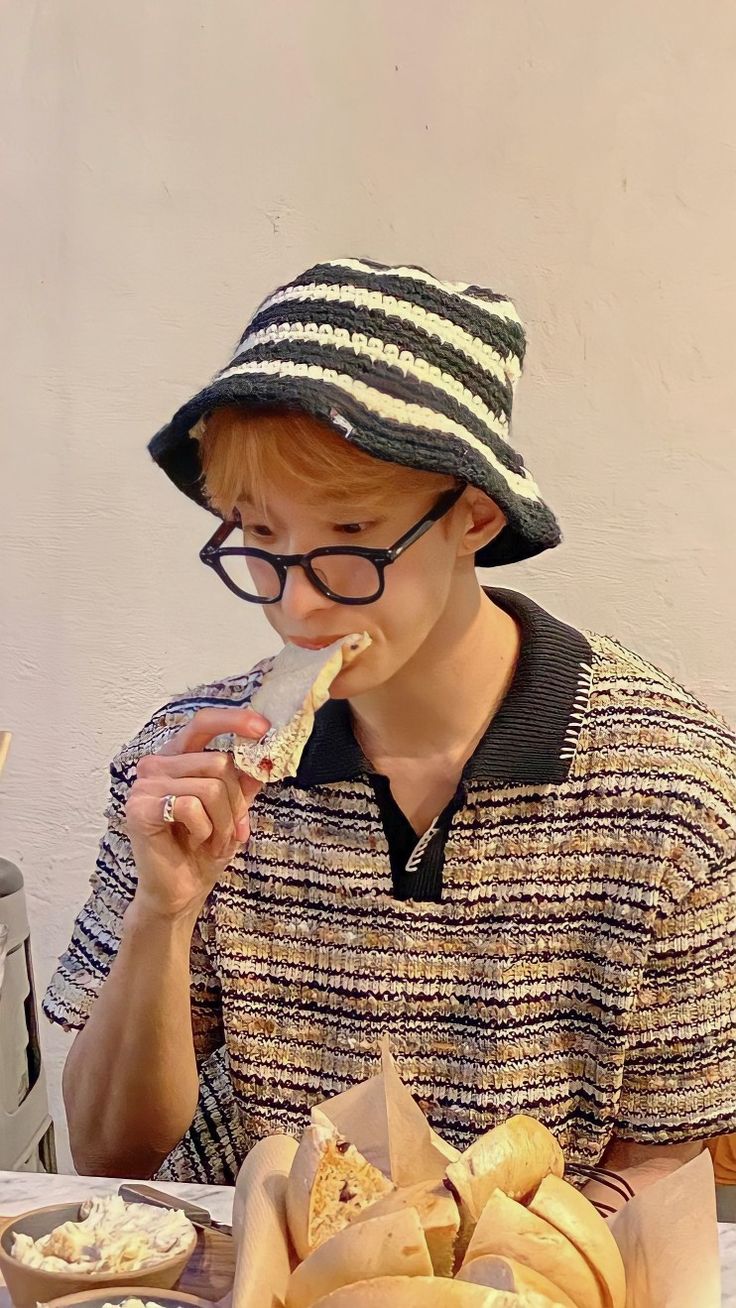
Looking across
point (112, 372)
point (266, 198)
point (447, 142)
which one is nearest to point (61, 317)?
point (112, 372)

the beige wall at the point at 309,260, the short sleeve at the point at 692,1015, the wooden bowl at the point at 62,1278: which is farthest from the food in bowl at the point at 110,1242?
the beige wall at the point at 309,260

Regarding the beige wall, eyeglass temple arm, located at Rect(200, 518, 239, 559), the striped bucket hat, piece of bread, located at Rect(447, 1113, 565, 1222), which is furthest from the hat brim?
the beige wall

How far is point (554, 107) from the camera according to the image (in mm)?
2035

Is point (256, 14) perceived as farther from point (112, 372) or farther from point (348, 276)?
point (348, 276)

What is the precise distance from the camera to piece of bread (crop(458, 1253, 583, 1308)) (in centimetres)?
57

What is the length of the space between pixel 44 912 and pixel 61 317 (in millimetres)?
1212

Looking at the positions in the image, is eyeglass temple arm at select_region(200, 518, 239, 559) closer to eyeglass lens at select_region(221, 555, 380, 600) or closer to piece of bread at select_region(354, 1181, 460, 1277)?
eyeglass lens at select_region(221, 555, 380, 600)

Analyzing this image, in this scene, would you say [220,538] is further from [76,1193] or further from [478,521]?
[76,1193]

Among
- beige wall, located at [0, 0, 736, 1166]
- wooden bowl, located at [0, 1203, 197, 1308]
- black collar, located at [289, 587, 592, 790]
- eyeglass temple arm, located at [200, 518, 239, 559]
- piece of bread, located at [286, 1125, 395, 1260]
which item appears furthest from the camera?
beige wall, located at [0, 0, 736, 1166]

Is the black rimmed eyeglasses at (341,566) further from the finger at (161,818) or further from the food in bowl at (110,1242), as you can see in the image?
the food in bowl at (110,1242)

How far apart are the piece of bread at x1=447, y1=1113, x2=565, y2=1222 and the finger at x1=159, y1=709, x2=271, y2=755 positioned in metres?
0.49

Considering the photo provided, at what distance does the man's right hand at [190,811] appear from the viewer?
3.58 ft

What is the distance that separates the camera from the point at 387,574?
1.11 m

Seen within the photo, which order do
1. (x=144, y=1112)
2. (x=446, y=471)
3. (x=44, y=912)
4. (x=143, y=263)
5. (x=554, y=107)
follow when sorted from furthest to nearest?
1. (x=44, y=912)
2. (x=143, y=263)
3. (x=554, y=107)
4. (x=144, y=1112)
5. (x=446, y=471)
